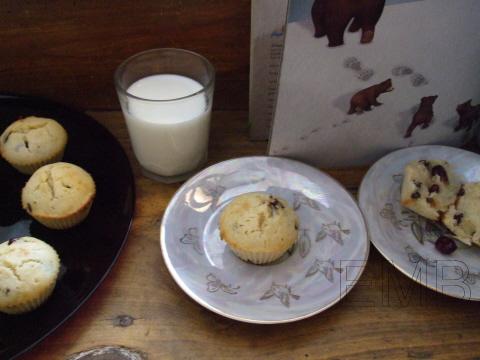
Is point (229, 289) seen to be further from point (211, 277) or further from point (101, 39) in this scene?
point (101, 39)

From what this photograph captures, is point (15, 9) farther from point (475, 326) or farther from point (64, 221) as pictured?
point (475, 326)

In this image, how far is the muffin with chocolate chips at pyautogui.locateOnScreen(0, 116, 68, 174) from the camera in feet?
2.97

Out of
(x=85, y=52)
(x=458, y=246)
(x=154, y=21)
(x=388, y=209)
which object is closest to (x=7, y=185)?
(x=85, y=52)

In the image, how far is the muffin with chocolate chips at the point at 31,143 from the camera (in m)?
0.90

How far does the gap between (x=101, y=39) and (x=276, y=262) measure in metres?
0.62

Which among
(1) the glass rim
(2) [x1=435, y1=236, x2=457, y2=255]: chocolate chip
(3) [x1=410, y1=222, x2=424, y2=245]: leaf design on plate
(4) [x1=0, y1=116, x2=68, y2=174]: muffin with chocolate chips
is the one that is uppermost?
(1) the glass rim

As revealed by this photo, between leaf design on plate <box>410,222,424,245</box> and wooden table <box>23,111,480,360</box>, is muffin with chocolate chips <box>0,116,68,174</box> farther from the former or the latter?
leaf design on plate <box>410,222,424,245</box>

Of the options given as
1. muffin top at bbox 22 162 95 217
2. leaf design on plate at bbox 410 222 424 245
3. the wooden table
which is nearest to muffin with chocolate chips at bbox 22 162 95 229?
muffin top at bbox 22 162 95 217

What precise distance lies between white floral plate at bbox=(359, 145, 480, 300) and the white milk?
349 mm

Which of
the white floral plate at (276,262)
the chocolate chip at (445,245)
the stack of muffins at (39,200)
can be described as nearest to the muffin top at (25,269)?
the stack of muffins at (39,200)

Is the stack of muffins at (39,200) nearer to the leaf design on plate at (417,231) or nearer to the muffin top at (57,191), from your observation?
the muffin top at (57,191)

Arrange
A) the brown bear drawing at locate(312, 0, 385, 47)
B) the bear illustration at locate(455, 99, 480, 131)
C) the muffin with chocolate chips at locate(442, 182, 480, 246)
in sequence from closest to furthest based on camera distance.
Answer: the brown bear drawing at locate(312, 0, 385, 47), the muffin with chocolate chips at locate(442, 182, 480, 246), the bear illustration at locate(455, 99, 480, 131)

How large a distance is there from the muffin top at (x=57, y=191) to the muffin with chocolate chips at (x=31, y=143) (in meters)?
0.06

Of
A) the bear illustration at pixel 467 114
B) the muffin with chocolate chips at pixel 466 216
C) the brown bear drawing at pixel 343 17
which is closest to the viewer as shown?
the brown bear drawing at pixel 343 17
